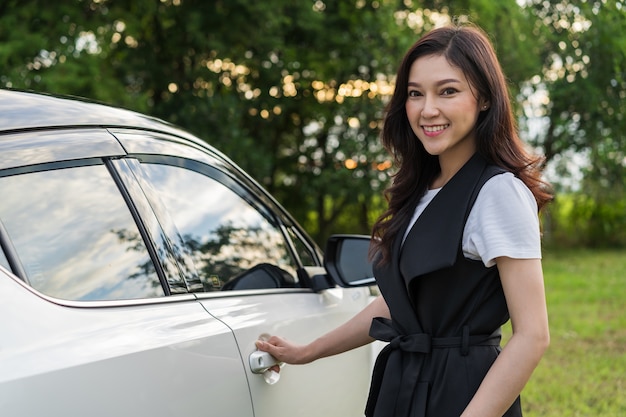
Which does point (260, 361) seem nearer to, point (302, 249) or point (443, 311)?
point (443, 311)

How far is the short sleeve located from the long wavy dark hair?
88 mm

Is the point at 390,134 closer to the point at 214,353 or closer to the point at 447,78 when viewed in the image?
the point at 447,78

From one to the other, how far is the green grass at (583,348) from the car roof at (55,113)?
173 inches

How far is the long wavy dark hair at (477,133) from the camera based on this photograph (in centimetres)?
215

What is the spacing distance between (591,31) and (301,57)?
5.86m

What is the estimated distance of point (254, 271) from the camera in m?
2.88

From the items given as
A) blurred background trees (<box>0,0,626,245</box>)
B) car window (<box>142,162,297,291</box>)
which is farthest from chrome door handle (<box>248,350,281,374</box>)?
blurred background trees (<box>0,0,626,245</box>)

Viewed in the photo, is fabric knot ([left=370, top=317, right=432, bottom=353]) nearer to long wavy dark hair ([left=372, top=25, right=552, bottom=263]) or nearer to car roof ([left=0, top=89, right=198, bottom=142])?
long wavy dark hair ([left=372, top=25, right=552, bottom=263])

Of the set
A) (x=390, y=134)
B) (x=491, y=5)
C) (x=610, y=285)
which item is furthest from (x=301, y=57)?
(x=390, y=134)

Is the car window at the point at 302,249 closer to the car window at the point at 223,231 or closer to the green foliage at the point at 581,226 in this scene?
the car window at the point at 223,231

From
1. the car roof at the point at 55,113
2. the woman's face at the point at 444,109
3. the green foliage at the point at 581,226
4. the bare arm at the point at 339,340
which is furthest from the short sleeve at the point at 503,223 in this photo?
the green foliage at the point at 581,226

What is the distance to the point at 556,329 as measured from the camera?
9234 millimetres

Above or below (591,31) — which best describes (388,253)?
below

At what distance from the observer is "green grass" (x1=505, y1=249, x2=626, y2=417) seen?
6.30 m
